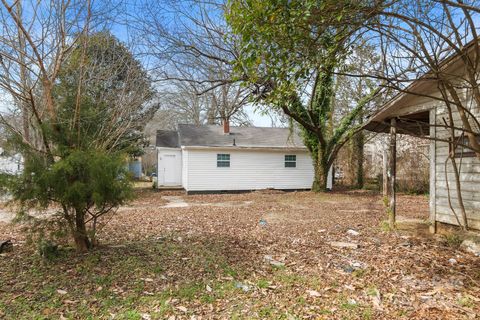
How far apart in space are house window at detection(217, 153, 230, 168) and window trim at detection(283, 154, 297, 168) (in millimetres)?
3019

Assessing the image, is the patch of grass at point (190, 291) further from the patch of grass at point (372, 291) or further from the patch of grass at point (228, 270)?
the patch of grass at point (372, 291)

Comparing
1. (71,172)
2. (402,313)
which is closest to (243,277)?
(402,313)

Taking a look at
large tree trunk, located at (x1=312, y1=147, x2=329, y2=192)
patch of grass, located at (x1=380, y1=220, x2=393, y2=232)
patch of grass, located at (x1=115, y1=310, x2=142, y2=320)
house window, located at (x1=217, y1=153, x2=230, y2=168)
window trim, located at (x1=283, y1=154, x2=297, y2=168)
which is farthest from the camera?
window trim, located at (x1=283, y1=154, x2=297, y2=168)

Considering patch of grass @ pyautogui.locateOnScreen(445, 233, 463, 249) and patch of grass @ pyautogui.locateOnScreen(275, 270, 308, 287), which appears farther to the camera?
patch of grass @ pyautogui.locateOnScreen(445, 233, 463, 249)

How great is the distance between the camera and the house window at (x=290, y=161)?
15.9m

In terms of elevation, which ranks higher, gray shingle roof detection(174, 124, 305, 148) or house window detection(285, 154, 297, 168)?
gray shingle roof detection(174, 124, 305, 148)

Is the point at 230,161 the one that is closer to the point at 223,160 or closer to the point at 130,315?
the point at 223,160

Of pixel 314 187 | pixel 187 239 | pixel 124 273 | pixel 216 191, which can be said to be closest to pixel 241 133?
pixel 216 191

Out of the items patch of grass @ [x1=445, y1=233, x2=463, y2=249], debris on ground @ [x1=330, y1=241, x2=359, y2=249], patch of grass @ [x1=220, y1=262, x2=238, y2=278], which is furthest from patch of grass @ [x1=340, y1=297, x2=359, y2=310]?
patch of grass @ [x1=445, y1=233, x2=463, y2=249]

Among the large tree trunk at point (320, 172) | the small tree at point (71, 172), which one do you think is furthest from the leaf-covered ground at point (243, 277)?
the large tree trunk at point (320, 172)

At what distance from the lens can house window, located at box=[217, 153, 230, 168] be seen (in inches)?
592

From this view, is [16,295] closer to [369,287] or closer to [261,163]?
[369,287]

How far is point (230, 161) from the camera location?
15.1 m

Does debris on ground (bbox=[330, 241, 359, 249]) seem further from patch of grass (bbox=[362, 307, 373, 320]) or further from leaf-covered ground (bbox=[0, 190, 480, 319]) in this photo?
patch of grass (bbox=[362, 307, 373, 320])
